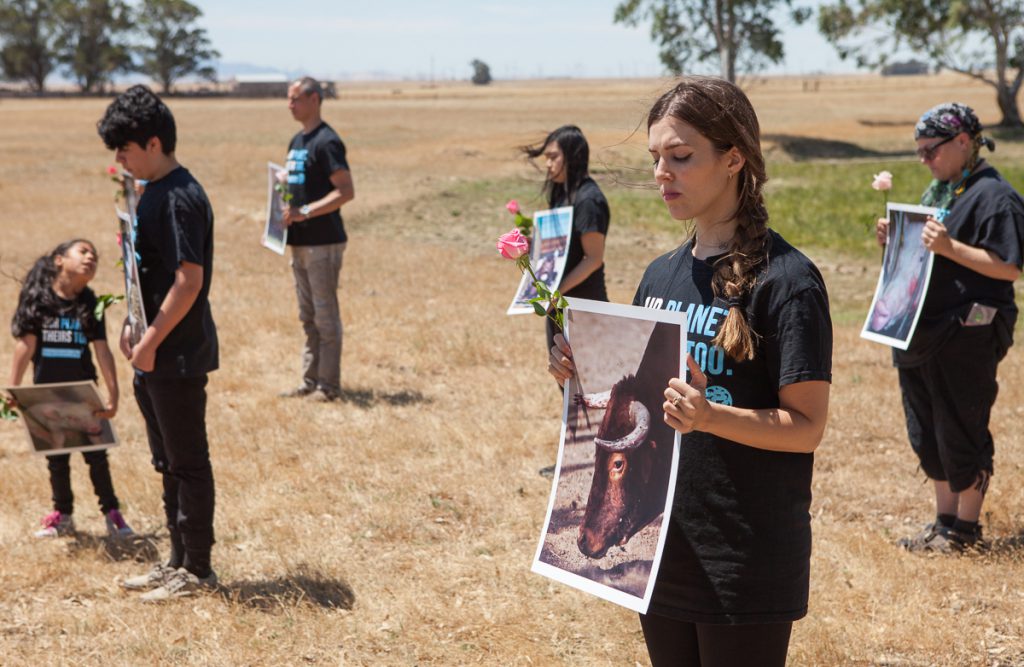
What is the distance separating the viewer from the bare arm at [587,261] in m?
6.45

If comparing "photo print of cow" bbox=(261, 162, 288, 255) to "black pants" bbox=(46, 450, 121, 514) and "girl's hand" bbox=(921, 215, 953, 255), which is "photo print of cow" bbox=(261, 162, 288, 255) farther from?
"girl's hand" bbox=(921, 215, 953, 255)

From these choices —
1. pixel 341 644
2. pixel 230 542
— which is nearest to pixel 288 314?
pixel 230 542

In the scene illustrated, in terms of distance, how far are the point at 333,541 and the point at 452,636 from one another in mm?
1358

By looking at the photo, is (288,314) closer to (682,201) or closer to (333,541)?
(333,541)

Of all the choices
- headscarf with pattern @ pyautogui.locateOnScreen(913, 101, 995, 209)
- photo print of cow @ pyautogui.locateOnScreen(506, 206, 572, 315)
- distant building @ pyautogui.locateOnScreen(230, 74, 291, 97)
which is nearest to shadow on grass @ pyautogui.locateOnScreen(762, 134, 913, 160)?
photo print of cow @ pyautogui.locateOnScreen(506, 206, 572, 315)

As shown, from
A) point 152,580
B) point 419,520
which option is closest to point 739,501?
point 152,580

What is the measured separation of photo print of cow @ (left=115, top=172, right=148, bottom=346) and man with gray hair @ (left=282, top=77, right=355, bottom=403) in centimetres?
321

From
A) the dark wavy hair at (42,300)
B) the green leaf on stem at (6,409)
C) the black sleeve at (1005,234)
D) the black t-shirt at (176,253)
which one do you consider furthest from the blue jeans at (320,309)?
the black sleeve at (1005,234)

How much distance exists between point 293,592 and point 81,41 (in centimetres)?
12093

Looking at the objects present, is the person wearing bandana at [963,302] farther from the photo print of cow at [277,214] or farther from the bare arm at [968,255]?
the photo print of cow at [277,214]

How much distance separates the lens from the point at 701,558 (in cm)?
250

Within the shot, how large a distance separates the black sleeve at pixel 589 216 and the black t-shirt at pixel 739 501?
3.90 metres

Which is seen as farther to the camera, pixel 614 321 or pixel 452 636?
pixel 452 636

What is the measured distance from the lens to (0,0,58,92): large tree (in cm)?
11169
